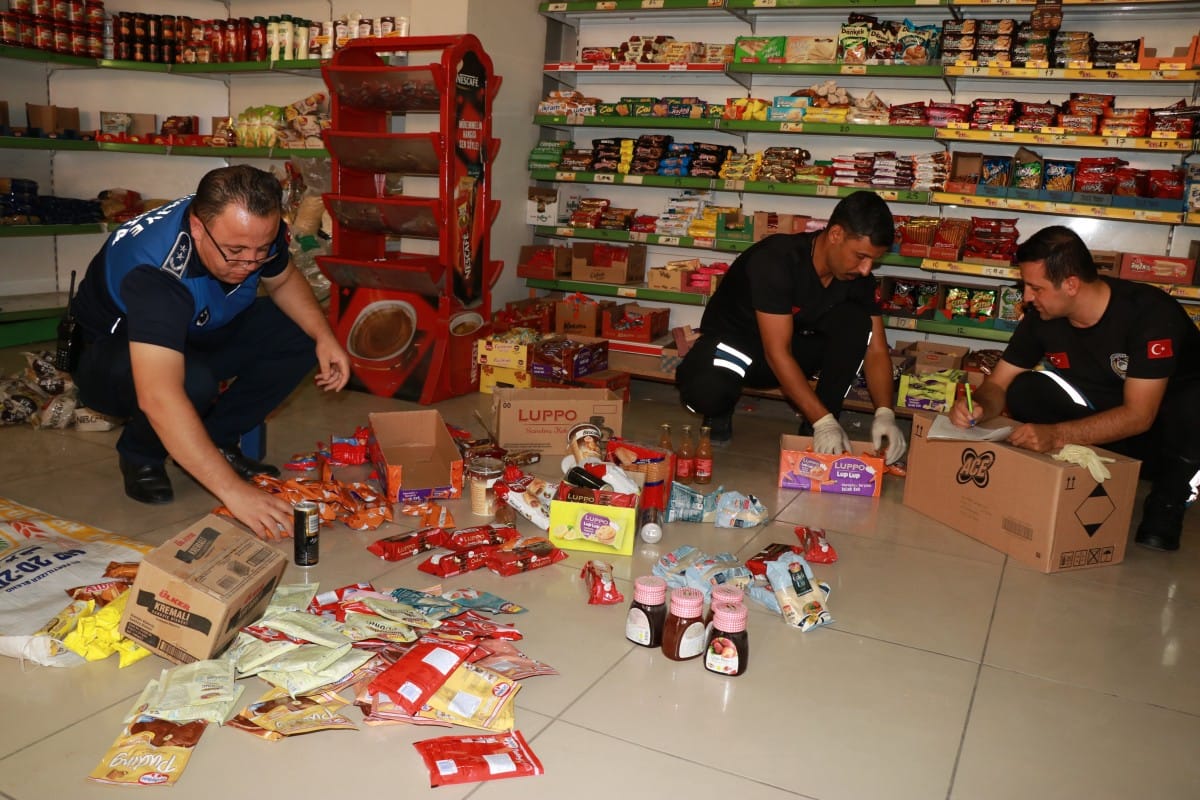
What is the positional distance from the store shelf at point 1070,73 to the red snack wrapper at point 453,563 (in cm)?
380

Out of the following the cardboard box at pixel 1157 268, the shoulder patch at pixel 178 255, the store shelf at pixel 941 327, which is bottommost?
the store shelf at pixel 941 327

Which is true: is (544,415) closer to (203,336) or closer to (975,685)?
(203,336)

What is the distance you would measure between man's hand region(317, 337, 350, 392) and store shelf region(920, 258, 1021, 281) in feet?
10.6

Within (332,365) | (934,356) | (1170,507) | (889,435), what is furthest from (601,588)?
(934,356)

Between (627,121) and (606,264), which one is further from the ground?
(627,121)

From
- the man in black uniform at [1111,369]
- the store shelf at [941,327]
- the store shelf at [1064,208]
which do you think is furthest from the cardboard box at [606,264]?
the man in black uniform at [1111,369]

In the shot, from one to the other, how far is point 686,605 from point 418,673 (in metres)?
0.71

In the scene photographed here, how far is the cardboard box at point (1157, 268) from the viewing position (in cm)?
475

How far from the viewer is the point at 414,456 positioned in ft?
13.2

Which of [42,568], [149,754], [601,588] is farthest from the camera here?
[601,588]

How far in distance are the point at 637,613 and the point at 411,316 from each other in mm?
3199

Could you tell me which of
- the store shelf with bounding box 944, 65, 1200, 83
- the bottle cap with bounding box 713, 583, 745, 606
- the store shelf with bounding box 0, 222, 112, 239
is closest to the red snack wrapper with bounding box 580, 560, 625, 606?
the bottle cap with bounding box 713, 583, 745, 606

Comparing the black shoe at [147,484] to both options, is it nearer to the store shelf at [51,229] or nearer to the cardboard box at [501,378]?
the cardboard box at [501,378]

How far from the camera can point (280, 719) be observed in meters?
2.08
